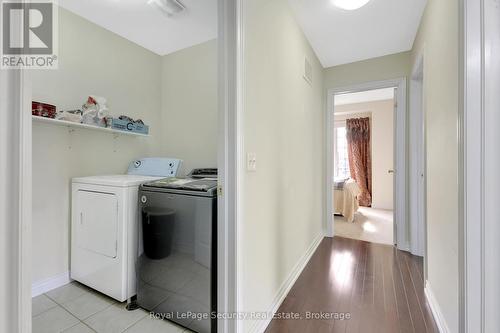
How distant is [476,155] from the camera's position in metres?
1.04

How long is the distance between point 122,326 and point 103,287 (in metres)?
0.43

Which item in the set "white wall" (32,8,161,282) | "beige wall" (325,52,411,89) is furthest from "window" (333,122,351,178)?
"white wall" (32,8,161,282)

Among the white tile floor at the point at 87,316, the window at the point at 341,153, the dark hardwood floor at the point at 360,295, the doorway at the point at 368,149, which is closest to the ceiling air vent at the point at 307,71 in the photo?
the dark hardwood floor at the point at 360,295

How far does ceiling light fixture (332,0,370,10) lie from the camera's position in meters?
1.92

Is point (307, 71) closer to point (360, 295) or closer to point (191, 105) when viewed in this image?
point (191, 105)

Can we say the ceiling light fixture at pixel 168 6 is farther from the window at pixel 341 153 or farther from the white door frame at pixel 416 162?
the window at pixel 341 153

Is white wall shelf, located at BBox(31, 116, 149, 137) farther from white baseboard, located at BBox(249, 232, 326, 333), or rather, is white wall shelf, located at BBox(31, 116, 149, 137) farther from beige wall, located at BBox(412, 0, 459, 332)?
beige wall, located at BBox(412, 0, 459, 332)

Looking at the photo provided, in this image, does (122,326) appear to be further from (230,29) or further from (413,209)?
(413,209)

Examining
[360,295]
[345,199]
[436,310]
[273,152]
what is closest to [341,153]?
[345,199]

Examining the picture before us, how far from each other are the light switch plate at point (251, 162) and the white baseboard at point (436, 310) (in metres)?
1.57

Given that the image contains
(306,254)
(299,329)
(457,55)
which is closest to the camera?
(457,55)

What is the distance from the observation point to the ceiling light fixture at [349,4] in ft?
6.28

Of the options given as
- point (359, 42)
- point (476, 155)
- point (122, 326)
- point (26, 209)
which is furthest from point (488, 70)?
point (122, 326)

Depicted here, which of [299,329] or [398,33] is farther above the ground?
[398,33]
